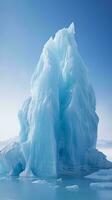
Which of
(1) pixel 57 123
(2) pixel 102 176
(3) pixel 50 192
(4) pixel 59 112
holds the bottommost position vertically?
(3) pixel 50 192

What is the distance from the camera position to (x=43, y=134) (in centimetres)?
2853

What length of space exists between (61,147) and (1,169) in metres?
5.20

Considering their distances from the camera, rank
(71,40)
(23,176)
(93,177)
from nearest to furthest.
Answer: (93,177) → (23,176) → (71,40)

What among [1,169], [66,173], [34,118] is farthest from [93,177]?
[1,169]

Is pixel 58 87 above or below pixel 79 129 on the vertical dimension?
above

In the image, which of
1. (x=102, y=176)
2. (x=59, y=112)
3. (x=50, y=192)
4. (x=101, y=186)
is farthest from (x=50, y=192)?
(x=59, y=112)

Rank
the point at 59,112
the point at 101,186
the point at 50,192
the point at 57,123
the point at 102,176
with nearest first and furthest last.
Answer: the point at 50,192 → the point at 101,186 → the point at 102,176 → the point at 57,123 → the point at 59,112

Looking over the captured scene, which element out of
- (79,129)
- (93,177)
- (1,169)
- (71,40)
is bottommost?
(93,177)

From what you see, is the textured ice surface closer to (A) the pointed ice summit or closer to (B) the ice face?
(B) the ice face

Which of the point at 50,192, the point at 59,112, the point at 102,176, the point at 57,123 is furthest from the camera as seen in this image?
the point at 59,112

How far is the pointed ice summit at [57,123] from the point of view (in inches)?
1114

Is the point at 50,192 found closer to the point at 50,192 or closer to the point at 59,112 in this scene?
the point at 50,192

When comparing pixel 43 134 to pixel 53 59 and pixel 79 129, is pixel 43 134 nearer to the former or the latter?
pixel 79 129

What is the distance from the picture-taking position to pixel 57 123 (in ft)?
101
